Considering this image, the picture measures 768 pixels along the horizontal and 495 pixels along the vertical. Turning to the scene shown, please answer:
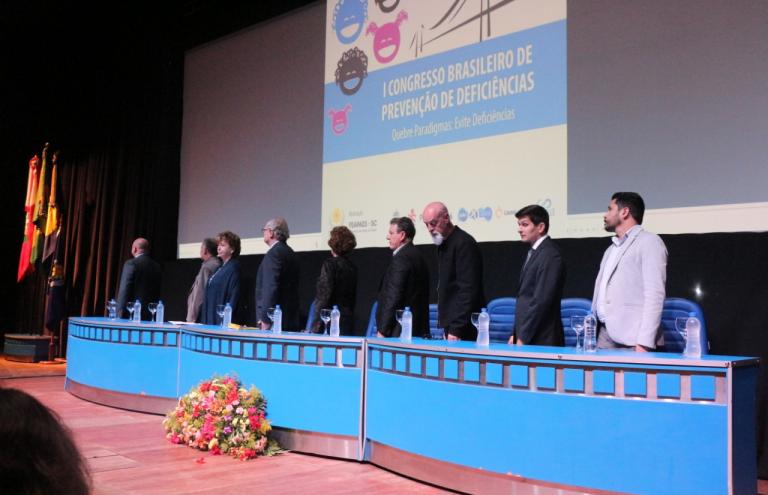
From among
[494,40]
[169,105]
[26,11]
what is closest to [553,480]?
[494,40]

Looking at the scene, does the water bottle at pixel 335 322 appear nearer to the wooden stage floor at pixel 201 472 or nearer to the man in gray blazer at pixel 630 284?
the wooden stage floor at pixel 201 472

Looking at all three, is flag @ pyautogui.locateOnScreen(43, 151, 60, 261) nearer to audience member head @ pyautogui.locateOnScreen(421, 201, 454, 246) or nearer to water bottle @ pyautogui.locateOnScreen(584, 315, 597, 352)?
audience member head @ pyautogui.locateOnScreen(421, 201, 454, 246)

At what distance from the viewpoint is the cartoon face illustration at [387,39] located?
5.58 meters

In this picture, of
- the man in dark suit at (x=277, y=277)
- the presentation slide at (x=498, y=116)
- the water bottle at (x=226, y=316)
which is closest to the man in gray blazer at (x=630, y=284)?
the presentation slide at (x=498, y=116)

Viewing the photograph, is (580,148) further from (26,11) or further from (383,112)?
(26,11)

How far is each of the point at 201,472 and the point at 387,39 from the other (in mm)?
3603

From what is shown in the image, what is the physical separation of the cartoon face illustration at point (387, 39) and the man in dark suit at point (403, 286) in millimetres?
2022

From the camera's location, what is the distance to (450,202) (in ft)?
17.1

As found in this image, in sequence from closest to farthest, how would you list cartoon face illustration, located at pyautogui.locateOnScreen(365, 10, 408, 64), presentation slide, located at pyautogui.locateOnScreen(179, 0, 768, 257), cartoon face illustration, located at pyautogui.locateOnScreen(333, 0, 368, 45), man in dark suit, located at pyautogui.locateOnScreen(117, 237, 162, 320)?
1. presentation slide, located at pyautogui.locateOnScreen(179, 0, 768, 257)
2. cartoon face illustration, located at pyautogui.locateOnScreen(365, 10, 408, 64)
3. cartoon face illustration, located at pyautogui.locateOnScreen(333, 0, 368, 45)
4. man in dark suit, located at pyautogui.locateOnScreen(117, 237, 162, 320)

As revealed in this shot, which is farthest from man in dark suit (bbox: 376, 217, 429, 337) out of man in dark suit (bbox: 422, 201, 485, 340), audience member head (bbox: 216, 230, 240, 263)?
audience member head (bbox: 216, 230, 240, 263)

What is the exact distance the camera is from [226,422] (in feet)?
13.0

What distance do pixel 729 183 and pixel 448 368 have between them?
1.87 metres

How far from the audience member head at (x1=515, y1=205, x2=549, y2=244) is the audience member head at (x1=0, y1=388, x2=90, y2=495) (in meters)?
3.13

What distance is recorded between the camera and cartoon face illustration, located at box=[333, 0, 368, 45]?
5.91 meters
